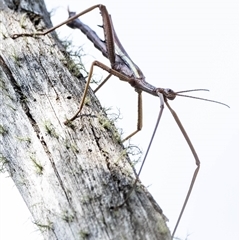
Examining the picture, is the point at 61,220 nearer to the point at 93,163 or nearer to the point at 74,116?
the point at 93,163

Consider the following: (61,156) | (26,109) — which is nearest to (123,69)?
(26,109)

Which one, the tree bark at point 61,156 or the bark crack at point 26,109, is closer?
the tree bark at point 61,156

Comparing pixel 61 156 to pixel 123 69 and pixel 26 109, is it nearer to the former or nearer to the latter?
pixel 26 109

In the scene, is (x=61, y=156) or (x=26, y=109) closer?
(x=61, y=156)

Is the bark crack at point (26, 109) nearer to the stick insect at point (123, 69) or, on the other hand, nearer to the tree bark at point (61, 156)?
the tree bark at point (61, 156)

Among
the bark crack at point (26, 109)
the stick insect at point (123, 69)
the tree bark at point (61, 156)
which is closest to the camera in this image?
the tree bark at point (61, 156)

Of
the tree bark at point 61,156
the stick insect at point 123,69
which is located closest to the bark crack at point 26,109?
the tree bark at point 61,156

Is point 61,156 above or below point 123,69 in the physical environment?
below

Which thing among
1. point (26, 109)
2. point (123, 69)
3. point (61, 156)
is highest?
point (123, 69)

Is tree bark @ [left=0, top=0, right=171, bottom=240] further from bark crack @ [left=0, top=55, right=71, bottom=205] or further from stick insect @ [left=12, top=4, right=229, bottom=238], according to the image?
stick insect @ [left=12, top=4, right=229, bottom=238]
